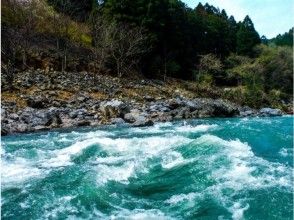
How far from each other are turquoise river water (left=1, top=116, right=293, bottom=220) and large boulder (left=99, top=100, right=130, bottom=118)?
5575 mm

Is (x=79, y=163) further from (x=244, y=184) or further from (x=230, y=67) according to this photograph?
(x=230, y=67)

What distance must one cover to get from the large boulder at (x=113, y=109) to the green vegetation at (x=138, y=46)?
674cm

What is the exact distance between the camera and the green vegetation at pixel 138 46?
35.6 meters

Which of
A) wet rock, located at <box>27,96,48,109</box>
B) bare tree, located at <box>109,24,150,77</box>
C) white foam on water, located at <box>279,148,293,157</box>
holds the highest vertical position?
bare tree, located at <box>109,24,150,77</box>

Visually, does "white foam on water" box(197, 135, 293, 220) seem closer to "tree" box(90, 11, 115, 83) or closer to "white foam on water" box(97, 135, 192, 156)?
"white foam on water" box(97, 135, 192, 156)

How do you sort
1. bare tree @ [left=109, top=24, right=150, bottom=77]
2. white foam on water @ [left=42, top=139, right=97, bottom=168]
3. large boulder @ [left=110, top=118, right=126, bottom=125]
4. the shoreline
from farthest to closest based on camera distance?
bare tree @ [left=109, top=24, right=150, bottom=77]
large boulder @ [left=110, top=118, right=126, bottom=125]
the shoreline
white foam on water @ [left=42, top=139, right=97, bottom=168]

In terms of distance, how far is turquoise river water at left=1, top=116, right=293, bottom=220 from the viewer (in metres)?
9.48

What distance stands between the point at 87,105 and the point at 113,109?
1.92 metres

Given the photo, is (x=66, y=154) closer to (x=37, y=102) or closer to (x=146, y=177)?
(x=146, y=177)

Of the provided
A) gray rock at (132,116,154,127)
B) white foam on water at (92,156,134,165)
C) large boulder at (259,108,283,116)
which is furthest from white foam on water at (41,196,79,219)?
large boulder at (259,108,283,116)

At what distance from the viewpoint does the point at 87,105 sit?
84.9 feet

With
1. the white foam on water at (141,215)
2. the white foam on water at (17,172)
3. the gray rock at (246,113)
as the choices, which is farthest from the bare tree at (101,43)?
the white foam on water at (141,215)

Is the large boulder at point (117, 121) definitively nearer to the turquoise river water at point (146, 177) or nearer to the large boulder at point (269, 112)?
the turquoise river water at point (146, 177)

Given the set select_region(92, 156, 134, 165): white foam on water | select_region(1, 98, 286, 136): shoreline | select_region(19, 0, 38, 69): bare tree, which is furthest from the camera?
select_region(19, 0, 38, 69): bare tree
